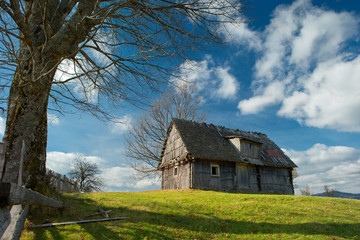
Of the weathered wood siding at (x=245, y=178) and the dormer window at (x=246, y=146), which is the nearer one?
the weathered wood siding at (x=245, y=178)

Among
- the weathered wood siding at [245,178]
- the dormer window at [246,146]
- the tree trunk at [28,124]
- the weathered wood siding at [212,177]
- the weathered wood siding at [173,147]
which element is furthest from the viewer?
the dormer window at [246,146]

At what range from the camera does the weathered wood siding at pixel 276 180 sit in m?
23.9

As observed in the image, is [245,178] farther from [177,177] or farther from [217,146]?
[177,177]

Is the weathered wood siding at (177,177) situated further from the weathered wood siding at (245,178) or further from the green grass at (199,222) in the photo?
the green grass at (199,222)

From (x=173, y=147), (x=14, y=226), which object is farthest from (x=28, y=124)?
(x=173, y=147)

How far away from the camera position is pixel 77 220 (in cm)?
839

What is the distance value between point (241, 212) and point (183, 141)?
34.6 feet

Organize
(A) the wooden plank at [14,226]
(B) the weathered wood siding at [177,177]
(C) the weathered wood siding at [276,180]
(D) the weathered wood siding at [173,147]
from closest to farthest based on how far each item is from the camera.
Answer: (A) the wooden plank at [14,226] < (B) the weathered wood siding at [177,177] < (D) the weathered wood siding at [173,147] < (C) the weathered wood siding at [276,180]

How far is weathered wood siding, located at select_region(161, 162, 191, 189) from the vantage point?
66.8 ft

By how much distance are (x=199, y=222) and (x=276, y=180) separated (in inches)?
718

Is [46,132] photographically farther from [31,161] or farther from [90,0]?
[90,0]

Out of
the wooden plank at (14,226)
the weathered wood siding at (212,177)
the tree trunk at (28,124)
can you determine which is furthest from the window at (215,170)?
the wooden plank at (14,226)

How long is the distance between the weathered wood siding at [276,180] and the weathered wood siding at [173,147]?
8889 millimetres

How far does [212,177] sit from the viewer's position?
20719 millimetres
